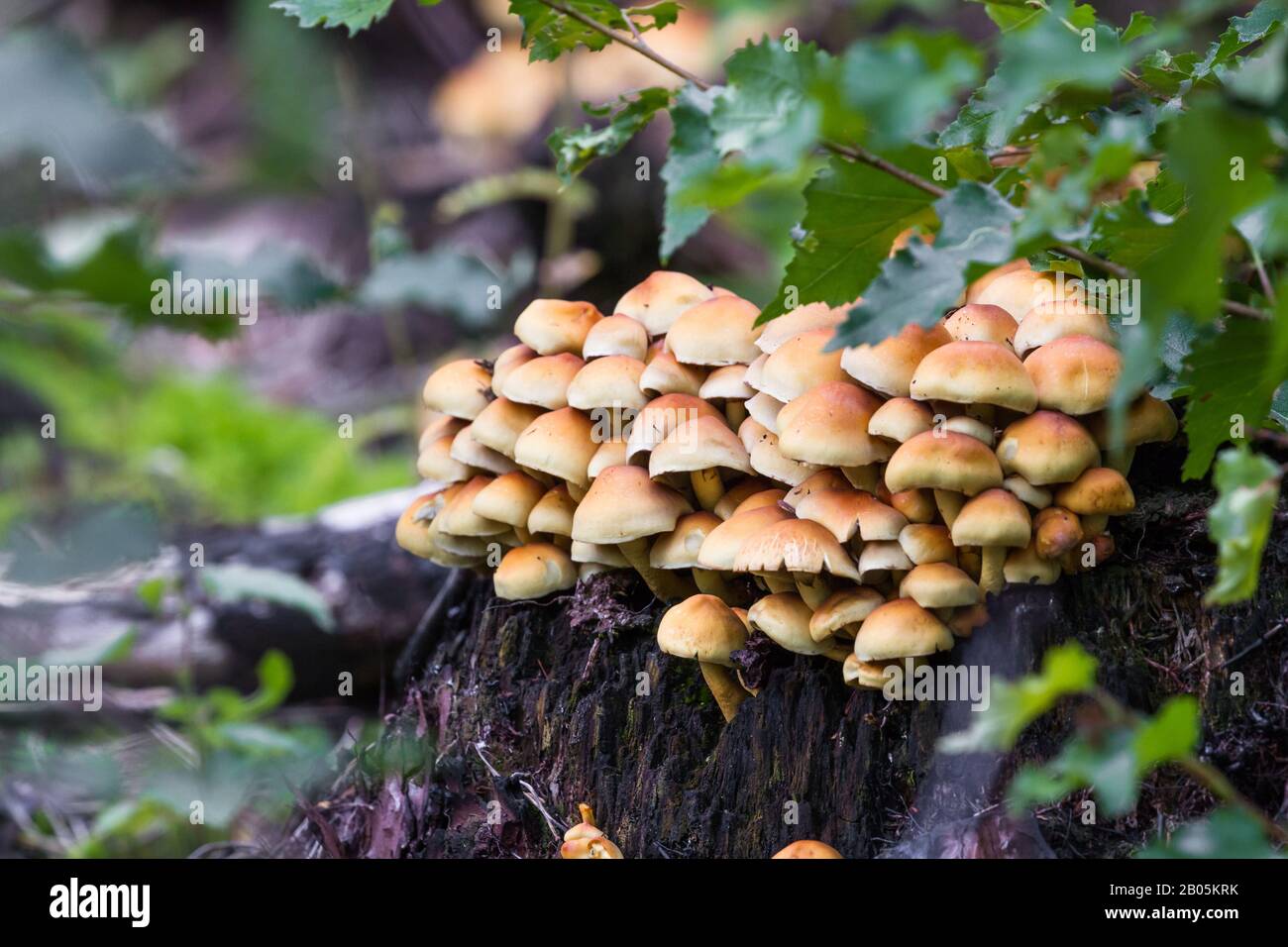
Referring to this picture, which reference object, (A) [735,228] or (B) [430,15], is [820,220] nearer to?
(A) [735,228]

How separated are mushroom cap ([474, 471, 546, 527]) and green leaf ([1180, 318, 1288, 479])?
1.49m

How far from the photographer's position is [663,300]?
2.88m

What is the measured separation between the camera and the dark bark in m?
2.32

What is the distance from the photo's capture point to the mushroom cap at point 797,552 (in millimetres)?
2193

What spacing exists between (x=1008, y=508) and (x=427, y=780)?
1673 millimetres

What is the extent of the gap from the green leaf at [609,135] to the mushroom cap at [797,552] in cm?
85

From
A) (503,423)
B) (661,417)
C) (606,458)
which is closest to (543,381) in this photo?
(503,423)

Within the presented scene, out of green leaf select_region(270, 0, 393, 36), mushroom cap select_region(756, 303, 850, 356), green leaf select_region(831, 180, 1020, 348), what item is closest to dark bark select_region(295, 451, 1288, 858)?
mushroom cap select_region(756, 303, 850, 356)

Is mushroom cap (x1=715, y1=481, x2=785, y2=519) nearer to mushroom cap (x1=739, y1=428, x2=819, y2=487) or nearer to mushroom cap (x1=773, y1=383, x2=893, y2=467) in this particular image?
mushroom cap (x1=739, y1=428, x2=819, y2=487)

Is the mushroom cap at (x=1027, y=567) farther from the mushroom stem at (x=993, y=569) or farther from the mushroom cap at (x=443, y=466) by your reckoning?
the mushroom cap at (x=443, y=466)

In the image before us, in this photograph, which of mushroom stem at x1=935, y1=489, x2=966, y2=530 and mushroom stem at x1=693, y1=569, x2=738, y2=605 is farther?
mushroom stem at x1=693, y1=569, x2=738, y2=605

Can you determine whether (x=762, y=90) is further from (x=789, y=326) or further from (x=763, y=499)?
(x=763, y=499)

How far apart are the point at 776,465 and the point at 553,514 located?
618 mm
